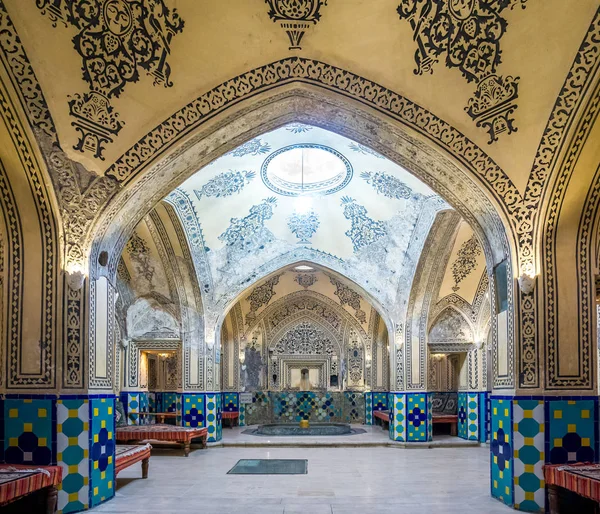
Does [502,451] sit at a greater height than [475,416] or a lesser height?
greater

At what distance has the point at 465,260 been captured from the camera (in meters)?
11.7

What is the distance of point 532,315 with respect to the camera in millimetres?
6098

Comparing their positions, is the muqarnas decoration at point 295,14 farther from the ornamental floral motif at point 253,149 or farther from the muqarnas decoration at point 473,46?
the ornamental floral motif at point 253,149

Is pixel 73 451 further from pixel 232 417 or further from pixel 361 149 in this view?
pixel 232 417

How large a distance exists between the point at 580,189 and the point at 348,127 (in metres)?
2.34

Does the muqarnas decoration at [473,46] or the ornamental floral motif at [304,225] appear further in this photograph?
the ornamental floral motif at [304,225]

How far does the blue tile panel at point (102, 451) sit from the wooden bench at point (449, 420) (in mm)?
8049

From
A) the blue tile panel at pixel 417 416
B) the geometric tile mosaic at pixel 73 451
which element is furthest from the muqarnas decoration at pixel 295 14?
the blue tile panel at pixel 417 416

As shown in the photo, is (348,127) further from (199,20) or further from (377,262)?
(377,262)

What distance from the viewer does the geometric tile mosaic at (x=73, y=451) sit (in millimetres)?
A: 5891

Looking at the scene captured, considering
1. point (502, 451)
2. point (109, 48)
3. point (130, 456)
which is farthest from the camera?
point (130, 456)

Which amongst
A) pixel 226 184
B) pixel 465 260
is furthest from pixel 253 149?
pixel 465 260

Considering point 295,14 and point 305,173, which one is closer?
point 295,14

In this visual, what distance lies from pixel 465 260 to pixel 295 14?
23.7ft
